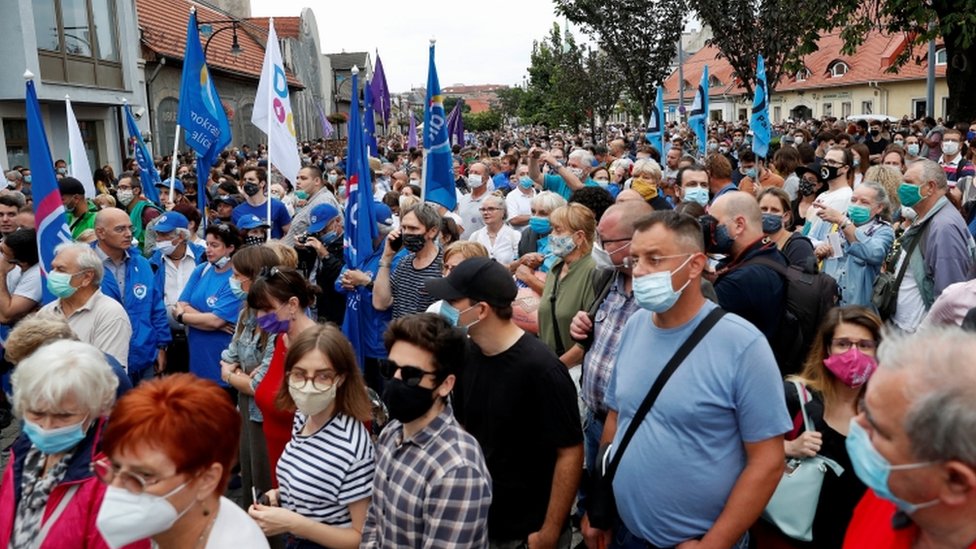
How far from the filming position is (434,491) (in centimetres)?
275

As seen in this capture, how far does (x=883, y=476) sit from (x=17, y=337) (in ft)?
12.2

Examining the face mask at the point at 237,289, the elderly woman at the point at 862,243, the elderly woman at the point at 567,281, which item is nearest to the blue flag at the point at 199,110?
the face mask at the point at 237,289

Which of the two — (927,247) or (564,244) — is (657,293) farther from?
(927,247)

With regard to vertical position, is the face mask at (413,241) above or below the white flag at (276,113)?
below

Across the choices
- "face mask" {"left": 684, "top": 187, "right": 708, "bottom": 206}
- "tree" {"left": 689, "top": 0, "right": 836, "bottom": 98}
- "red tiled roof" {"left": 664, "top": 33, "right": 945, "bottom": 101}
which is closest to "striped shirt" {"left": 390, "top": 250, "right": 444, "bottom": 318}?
"face mask" {"left": 684, "top": 187, "right": 708, "bottom": 206}

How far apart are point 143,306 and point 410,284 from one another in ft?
6.45

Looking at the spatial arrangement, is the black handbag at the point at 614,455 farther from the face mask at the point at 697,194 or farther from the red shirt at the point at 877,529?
the face mask at the point at 697,194

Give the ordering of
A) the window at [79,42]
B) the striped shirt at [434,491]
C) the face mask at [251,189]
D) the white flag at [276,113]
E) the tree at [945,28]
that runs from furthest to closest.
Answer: the window at [79,42]
the tree at [945,28]
the face mask at [251,189]
the white flag at [276,113]
the striped shirt at [434,491]

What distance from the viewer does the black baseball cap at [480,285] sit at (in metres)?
3.25

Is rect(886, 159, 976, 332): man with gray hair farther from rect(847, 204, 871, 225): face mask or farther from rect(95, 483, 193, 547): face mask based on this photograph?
rect(95, 483, 193, 547): face mask

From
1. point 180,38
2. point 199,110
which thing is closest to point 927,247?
point 199,110

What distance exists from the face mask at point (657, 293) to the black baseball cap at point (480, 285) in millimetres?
567

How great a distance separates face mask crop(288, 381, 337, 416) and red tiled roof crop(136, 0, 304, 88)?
2207cm

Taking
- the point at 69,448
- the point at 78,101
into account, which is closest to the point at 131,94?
the point at 78,101
